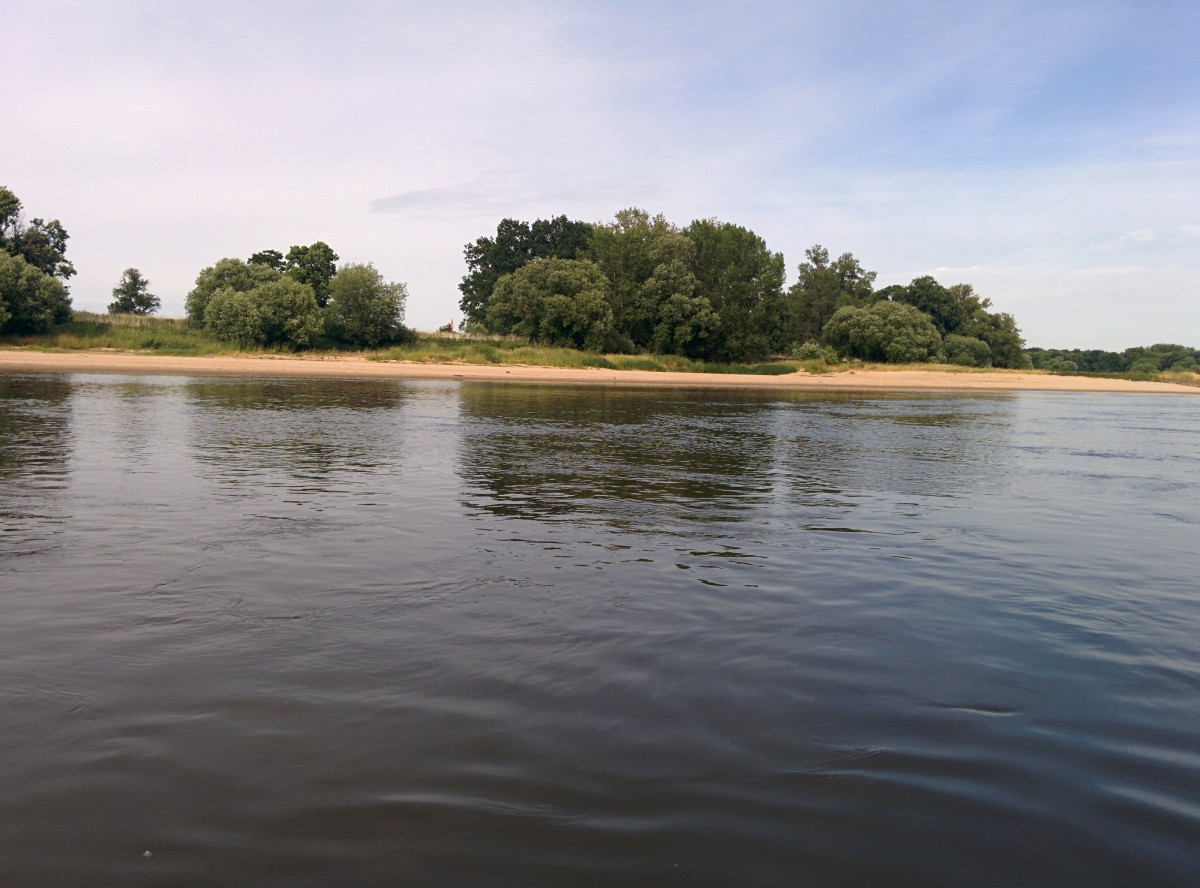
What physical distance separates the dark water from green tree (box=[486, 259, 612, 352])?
62426 mm

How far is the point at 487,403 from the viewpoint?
34844 millimetres

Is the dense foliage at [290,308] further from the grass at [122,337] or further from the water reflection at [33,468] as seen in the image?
the water reflection at [33,468]

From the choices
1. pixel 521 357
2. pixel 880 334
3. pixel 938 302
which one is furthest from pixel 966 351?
pixel 521 357

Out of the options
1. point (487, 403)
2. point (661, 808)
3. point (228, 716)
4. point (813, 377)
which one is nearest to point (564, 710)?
point (661, 808)

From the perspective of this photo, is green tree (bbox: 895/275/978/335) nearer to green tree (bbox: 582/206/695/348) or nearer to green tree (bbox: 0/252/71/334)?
green tree (bbox: 582/206/695/348)

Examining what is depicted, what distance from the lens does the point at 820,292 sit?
116 meters

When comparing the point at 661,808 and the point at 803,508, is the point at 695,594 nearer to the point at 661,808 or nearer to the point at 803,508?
the point at 661,808

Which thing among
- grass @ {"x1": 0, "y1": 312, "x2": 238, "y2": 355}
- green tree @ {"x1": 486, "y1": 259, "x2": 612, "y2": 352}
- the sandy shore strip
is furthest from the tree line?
grass @ {"x1": 0, "y1": 312, "x2": 238, "y2": 355}

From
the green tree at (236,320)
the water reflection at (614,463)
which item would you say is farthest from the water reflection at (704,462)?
the green tree at (236,320)

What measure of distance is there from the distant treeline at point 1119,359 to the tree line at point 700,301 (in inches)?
1049

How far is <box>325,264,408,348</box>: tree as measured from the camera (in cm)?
7400

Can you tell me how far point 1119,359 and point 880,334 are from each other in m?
84.8

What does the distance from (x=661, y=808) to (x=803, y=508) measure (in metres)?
9.61

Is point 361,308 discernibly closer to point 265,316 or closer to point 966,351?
point 265,316
